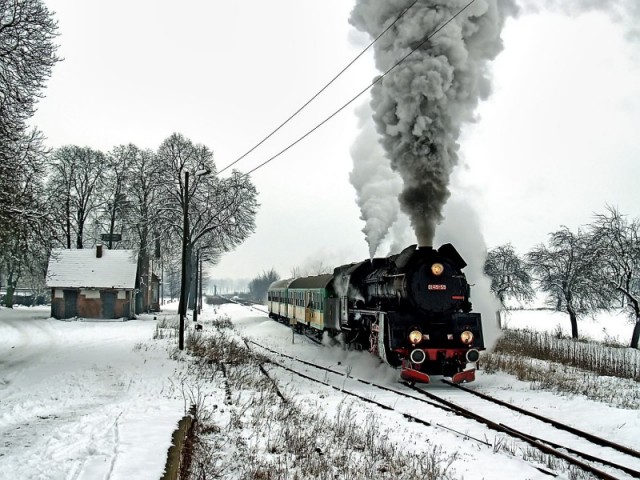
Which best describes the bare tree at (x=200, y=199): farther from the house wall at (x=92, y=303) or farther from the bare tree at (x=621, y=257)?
the bare tree at (x=621, y=257)

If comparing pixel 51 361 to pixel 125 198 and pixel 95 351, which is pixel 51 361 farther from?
pixel 125 198

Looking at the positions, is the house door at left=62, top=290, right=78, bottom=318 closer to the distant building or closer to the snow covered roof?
the distant building

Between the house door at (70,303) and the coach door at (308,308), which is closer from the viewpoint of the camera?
the coach door at (308,308)

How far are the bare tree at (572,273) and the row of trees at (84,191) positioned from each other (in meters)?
16.6

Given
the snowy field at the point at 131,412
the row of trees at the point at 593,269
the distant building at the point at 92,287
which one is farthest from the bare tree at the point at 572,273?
the distant building at the point at 92,287

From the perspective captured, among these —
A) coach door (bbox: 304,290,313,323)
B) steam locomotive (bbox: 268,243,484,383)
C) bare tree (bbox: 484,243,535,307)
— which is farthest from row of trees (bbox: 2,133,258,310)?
bare tree (bbox: 484,243,535,307)

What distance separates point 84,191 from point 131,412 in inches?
1294

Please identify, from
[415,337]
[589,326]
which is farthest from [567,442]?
[589,326]

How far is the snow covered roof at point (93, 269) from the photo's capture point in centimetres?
3088

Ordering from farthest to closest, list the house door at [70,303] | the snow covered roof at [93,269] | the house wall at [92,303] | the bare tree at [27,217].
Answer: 1. the snow covered roof at [93,269]
2. the house door at [70,303]
3. the house wall at [92,303]
4. the bare tree at [27,217]

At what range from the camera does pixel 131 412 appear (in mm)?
6840

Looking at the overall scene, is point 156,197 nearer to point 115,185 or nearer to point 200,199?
point 200,199

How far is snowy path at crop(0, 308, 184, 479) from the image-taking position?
4594 millimetres

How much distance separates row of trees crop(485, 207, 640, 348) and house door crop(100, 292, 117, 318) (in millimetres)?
24450
